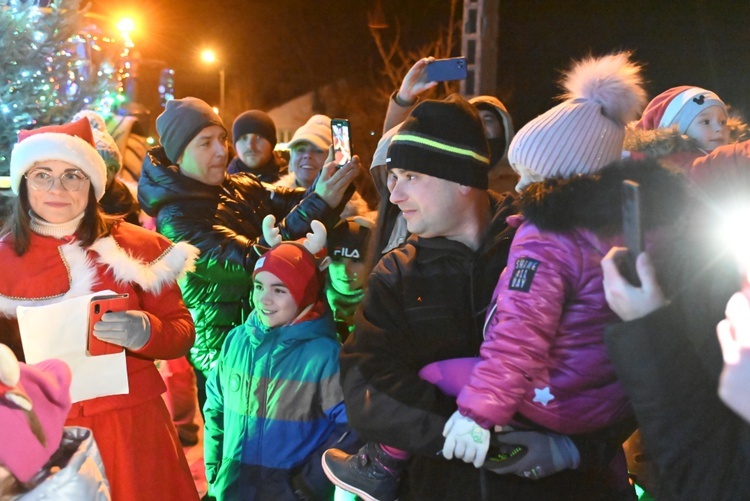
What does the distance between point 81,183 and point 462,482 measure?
1.90m

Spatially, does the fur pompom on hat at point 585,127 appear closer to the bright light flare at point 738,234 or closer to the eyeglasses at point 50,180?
the bright light flare at point 738,234

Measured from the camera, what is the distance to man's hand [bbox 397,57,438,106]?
3586mm

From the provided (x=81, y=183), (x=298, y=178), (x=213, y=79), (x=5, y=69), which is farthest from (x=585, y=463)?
(x=213, y=79)

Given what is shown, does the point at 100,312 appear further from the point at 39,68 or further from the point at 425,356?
the point at 39,68

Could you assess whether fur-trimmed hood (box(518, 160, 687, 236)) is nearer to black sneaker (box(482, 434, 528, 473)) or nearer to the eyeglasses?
black sneaker (box(482, 434, 528, 473))

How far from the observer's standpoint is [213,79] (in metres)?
28.7

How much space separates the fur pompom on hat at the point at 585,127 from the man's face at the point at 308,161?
2856 mm

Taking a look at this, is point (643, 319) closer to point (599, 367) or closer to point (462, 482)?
point (599, 367)

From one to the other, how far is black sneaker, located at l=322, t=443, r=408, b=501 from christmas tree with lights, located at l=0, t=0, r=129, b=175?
3981 millimetres

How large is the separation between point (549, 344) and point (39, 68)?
501 cm

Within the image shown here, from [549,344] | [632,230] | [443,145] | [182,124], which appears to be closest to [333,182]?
[182,124]

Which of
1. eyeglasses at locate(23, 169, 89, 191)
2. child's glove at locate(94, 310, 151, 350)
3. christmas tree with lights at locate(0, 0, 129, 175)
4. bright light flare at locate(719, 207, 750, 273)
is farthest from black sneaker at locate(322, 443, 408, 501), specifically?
christmas tree with lights at locate(0, 0, 129, 175)

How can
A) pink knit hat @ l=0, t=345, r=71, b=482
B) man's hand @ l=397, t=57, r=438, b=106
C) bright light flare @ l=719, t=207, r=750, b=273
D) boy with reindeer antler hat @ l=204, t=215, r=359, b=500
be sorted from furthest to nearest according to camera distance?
man's hand @ l=397, t=57, r=438, b=106
boy with reindeer antler hat @ l=204, t=215, r=359, b=500
pink knit hat @ l=0, t=345, r=71, b=482
bright light flare @ l=719, t=207, r=750, b=273

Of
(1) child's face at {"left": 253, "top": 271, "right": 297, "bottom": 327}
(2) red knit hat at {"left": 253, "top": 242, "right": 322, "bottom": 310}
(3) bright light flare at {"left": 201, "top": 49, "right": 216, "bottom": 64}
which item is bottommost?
(1) child's face at {"left": 253, "top": 271, "right": 297, "bottom": 327}
